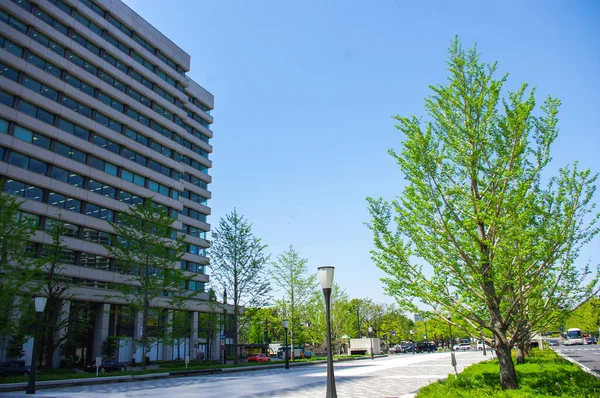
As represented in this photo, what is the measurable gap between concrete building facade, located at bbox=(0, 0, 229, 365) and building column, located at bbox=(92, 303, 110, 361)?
0.11 meters

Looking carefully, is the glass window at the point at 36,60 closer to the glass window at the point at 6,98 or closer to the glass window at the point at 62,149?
the glass window at the point at 6,98

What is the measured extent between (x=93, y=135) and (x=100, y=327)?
21554 millimetres

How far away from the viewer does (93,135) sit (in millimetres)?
49938

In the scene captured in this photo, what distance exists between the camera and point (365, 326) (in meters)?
101

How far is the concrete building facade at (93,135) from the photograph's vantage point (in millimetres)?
42594

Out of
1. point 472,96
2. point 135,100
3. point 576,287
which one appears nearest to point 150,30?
point 135,100

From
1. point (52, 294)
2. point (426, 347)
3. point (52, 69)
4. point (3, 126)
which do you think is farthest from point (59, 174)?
point (426, 347)

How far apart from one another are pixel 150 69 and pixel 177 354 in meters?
39.2

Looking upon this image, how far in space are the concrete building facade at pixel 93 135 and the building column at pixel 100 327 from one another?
109mm

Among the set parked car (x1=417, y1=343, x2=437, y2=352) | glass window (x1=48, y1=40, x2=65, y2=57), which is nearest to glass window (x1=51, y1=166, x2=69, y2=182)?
glass window (x1=48, y1=40, x2=65, y2=57)

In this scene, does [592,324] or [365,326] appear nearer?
[592,324]

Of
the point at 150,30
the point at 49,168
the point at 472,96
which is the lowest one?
the point at 472,96

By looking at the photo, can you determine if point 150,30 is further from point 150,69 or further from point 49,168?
point 49,168

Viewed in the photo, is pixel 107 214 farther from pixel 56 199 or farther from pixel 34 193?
pixel 34 193
